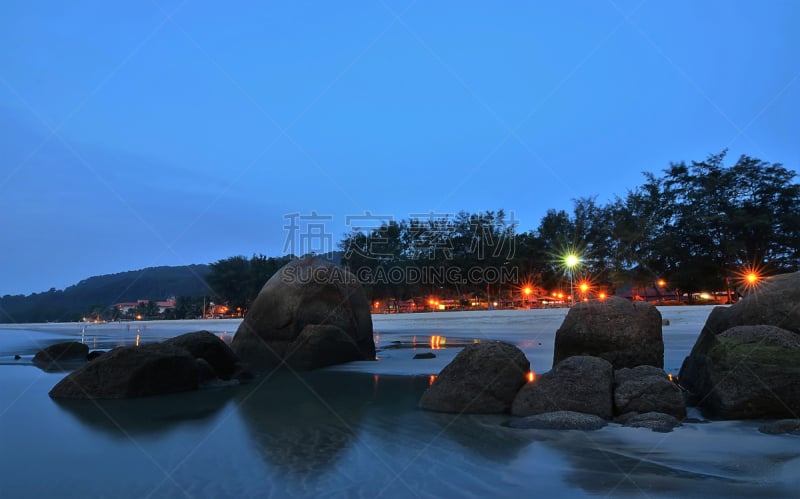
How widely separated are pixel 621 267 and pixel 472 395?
35.1 m

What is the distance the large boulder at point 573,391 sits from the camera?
637 centimetres

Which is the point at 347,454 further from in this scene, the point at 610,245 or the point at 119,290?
the point at 119,290

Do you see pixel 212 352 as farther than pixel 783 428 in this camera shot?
Yes

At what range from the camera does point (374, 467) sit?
466 cm

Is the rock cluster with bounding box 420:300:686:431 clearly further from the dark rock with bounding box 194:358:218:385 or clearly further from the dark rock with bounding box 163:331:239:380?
the dark rock with bounding box 163:331:239:380

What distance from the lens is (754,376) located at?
6.32 meters

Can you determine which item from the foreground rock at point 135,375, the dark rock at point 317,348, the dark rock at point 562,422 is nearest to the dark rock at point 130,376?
the foreground rock at point 135,375

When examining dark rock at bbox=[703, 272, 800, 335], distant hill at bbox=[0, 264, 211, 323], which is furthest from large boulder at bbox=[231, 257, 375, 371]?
distant hill at bbox=[0, 264, 211, 323]

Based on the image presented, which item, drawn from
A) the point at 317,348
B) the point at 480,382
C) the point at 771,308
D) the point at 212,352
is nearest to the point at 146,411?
the point at 212,352

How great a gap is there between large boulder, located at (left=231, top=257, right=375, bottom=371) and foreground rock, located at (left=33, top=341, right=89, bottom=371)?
498 cm

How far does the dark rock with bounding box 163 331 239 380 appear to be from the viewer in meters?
10.7

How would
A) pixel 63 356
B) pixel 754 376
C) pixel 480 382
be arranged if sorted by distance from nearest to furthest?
pixel 754 376 → pixel 480 382 → pixel 63 356

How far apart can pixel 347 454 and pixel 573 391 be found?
9.84ft

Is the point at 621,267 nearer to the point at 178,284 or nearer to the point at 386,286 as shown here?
the point at 386,286
